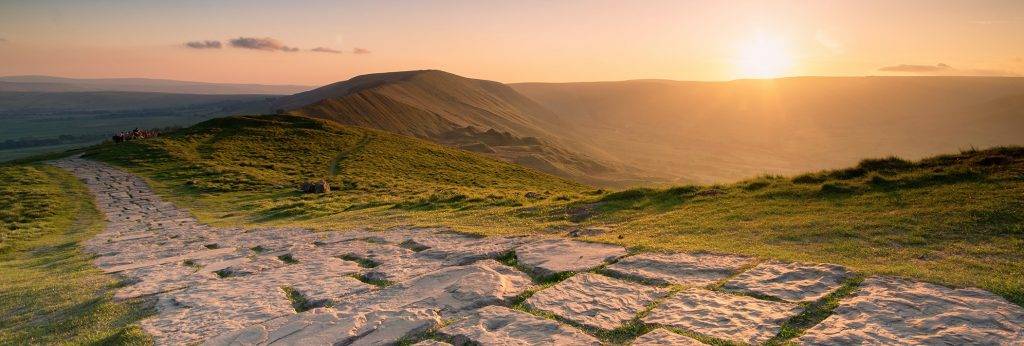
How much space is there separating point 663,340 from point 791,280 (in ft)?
7.27

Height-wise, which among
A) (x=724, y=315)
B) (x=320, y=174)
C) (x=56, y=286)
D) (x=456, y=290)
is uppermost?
(x=724, y=315)

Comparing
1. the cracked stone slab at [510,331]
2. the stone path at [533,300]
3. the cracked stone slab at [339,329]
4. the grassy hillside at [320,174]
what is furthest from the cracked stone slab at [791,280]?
the grassy hillside at [320,174]

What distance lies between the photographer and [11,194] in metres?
24.8

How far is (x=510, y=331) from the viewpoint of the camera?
479 centimetres

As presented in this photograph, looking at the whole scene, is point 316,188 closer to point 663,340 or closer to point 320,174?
point 320,174

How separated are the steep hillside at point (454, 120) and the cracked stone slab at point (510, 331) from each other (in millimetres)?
68176

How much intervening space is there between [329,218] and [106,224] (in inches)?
322

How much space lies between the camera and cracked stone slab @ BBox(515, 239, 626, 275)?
6.88m

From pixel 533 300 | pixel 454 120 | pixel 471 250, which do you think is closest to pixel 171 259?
pixel 471 250

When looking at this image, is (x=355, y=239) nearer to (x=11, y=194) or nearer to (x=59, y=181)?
(x=11, y=194)

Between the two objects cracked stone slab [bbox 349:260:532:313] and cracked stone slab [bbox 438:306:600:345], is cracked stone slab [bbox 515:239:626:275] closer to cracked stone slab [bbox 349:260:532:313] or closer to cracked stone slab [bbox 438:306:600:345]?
cracked stone slab [bbox 349:260:532:313]

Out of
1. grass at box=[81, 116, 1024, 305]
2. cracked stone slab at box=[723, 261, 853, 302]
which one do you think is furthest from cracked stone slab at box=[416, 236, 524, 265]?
cracked stone slab at box=[723, 261, 853, 302]

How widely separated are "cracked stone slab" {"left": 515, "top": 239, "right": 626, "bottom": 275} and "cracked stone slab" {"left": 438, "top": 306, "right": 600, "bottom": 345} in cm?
161

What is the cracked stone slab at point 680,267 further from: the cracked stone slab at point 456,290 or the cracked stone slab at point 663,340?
the cracked stone slab at point 663,340
